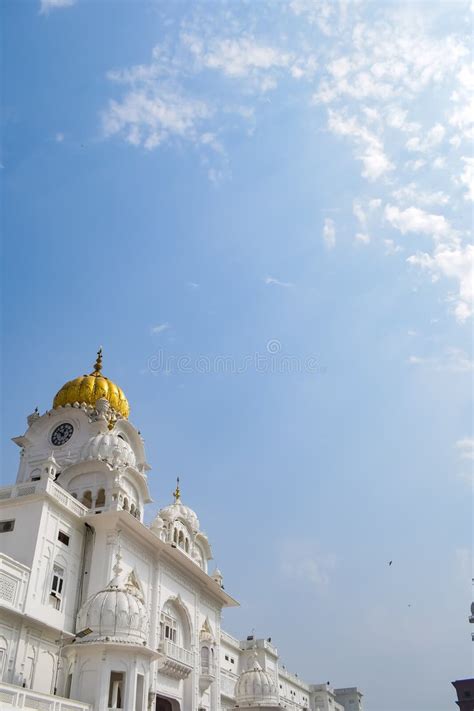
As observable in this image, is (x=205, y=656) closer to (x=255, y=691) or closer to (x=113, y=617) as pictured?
(x=255, y=691)

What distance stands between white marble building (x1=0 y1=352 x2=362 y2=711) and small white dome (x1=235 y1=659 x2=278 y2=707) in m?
0.06

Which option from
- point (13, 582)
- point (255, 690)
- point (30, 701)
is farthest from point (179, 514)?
point (30, 701)

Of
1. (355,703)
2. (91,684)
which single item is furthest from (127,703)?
(355,703)

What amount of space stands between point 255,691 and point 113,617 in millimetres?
16131

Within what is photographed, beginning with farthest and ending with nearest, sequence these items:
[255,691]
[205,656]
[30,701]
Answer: [255,691]
[205,656]
[30,701]

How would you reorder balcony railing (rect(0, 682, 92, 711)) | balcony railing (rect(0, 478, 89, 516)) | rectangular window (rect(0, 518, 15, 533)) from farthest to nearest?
balcony railing (rect(0, 478, 89, 516))
rectangular window (rect(0, 518, 15, 533))
balcony railing (rect(0, 682, 92, 711))

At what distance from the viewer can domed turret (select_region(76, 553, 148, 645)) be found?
2131 centimetres

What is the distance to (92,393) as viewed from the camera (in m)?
34.9

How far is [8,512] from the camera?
23422 millimetres

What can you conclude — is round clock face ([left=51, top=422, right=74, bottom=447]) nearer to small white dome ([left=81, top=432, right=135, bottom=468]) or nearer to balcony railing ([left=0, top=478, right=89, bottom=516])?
small white dome ([left=81, top=432, right=135, bottom=468])

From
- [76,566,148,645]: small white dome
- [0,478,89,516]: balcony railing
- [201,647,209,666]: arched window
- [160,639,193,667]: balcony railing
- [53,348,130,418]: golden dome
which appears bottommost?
[76,566,148,645]: small white dome

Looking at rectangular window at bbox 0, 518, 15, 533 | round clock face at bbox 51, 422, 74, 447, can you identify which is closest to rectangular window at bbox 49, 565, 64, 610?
rectangular window at bbox 0, 518, 15, 533

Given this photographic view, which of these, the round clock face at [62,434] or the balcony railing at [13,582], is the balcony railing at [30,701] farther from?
the round clock face at [62,434]

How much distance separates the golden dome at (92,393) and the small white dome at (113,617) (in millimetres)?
13699
